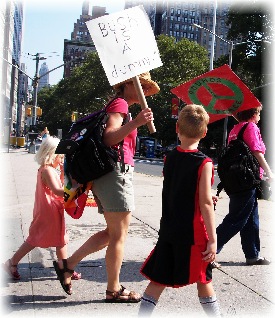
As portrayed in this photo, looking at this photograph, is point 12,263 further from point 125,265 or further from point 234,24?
point 234,24

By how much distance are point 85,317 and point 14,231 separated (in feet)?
10.2

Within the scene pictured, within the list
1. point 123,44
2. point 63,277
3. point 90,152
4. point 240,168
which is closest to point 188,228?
point 90,152

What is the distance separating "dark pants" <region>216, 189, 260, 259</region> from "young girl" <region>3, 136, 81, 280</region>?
151cm

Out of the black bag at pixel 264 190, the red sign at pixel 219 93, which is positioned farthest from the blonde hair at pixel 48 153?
the black bag at pixel 264 190

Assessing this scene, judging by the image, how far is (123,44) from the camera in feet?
12.4

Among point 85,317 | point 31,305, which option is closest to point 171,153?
point 85,317

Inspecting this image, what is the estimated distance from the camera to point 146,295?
319cm

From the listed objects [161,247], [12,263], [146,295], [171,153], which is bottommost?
[12,263]

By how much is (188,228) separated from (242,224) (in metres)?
2.12

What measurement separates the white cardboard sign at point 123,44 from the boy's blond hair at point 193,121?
653 millimetres

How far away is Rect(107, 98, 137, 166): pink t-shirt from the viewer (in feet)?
12.3

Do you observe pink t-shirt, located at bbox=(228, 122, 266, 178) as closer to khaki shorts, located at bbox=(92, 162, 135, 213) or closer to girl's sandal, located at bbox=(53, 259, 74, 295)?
khaki shorts, located at bbox=(92, 162, 135, 213)

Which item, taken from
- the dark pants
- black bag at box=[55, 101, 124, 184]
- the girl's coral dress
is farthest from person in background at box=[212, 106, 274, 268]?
black bag at box=[55, 101, 124, 184]

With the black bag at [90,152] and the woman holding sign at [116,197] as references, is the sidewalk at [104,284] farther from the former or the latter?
the black bag at [90,152]
